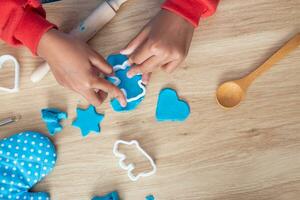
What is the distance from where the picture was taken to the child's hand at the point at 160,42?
78 centimetres

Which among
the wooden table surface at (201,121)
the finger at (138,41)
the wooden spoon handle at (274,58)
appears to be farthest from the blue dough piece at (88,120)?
the wooden spoon handle at (274,58)

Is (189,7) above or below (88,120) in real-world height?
above

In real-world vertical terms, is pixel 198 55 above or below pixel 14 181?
above

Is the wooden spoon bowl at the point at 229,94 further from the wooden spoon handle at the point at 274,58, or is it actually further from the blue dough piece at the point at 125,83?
the blue dough piece at the point at 125,83

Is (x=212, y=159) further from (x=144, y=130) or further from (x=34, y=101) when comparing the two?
(x=34, y=101)

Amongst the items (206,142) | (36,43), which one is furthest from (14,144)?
(206,142)

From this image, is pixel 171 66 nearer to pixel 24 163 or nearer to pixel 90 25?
pixel 90 25

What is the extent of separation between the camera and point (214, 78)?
812 millimetres

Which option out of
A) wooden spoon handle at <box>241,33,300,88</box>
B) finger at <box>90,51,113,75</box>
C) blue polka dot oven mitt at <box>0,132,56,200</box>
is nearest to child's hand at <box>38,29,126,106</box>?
finger at <box>90,51,113,75</box>

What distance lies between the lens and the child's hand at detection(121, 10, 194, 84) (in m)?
0.78

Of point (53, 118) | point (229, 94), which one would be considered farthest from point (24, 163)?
point (229, 94)

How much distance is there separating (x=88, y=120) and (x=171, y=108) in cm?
14

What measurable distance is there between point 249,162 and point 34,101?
373 millimetres

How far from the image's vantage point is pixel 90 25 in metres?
0.80
